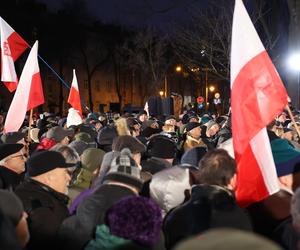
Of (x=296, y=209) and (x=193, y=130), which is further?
(x=193, y=130)

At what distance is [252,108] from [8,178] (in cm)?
263

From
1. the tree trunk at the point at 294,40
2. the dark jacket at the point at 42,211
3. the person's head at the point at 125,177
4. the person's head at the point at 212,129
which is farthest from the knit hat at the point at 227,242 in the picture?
the tree trunk at the point at 294,40

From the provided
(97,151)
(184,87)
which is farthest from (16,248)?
(184,87)

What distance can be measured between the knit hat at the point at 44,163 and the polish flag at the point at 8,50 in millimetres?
5486

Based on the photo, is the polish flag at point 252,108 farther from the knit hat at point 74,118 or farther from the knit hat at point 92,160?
the knit hat at point 74,118

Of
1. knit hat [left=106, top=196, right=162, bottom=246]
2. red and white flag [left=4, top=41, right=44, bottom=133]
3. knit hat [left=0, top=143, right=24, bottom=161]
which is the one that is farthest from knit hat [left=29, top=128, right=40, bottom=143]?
knit hat [left=106, top=196, right=162, bottom=246]

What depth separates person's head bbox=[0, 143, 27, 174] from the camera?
5324 mm

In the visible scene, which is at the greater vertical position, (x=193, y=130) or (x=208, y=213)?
(x=193, y=130)

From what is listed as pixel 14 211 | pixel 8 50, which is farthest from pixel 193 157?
pixel 8 50

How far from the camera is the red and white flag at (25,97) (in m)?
7.73

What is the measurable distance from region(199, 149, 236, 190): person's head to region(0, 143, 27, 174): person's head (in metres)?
2.52

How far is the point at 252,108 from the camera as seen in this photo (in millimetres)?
4363

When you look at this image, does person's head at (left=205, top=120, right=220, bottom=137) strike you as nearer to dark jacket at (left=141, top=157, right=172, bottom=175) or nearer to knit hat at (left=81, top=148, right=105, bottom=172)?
dark jacket at (left=141, top=157, right=172, bottom=175)

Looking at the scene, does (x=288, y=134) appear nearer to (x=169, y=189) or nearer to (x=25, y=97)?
(x=25, y=97)
